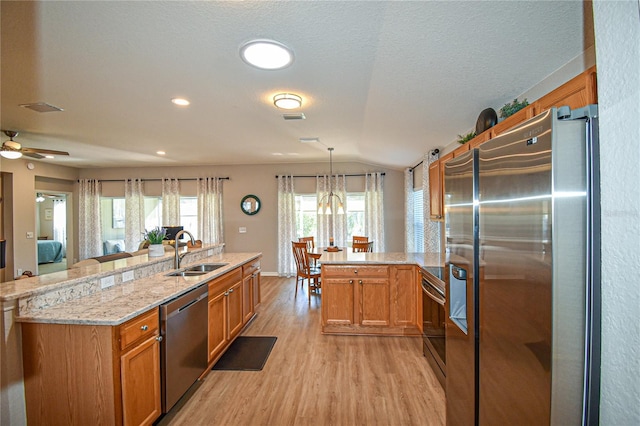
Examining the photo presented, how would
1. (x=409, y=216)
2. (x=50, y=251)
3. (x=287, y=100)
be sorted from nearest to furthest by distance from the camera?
(x=287, y=100), (x=409, y=216), (x=50, y=251)

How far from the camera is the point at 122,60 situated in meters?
2.08

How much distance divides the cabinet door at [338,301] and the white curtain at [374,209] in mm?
3226

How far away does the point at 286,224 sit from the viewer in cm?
672

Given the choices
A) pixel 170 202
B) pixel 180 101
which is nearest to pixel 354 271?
pixel 180 101

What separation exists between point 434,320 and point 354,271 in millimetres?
1095

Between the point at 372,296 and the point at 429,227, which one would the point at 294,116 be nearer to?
the point at 372,296

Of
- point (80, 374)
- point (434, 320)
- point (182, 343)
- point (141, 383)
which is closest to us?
point (80, 374)

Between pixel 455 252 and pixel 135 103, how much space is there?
132 inches

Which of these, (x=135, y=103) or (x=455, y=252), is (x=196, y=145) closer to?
(x=135, y=103)

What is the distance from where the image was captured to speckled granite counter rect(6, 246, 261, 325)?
1.65 m

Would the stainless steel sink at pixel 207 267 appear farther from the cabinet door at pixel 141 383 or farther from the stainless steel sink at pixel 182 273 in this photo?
the cabinet door at pixel 141 383

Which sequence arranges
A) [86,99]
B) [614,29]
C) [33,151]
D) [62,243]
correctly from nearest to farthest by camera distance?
1. [614,29]
2. [86,99]
3. [33,151]
4. [62,243]

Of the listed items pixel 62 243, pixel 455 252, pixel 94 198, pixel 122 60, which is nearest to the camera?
pixel 455 252

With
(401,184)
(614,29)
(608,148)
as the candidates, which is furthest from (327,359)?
(401,184)
